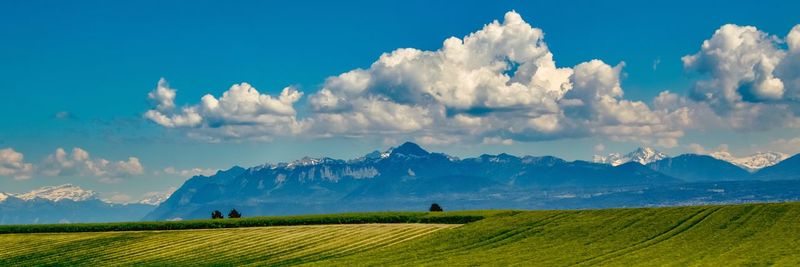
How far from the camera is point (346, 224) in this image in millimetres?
129750

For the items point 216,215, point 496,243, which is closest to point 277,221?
point 216,215

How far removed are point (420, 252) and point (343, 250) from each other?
35.7 feet

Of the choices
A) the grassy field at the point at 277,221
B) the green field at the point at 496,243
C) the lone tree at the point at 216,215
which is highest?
the lone tree at the point at 216,215

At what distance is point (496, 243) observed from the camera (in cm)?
9006

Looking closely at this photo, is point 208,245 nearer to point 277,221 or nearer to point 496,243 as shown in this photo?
point 277,221

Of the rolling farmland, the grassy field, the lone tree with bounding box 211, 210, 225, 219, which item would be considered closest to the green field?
the rolling farmland

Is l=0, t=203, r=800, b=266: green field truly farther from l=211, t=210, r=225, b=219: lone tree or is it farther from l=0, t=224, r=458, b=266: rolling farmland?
l=211, t=210, r=225, b=219: lone tree

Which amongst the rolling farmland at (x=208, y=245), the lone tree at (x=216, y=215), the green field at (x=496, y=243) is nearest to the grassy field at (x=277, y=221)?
the green field at (x=496, y=243)

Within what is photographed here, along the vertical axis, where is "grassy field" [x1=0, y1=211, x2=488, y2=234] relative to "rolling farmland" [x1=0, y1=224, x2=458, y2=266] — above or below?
above

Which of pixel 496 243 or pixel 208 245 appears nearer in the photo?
pixel 496 243

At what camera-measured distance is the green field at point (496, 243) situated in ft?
238

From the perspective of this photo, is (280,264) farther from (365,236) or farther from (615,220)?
(615,220)

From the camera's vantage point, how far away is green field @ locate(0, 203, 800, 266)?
72438mm

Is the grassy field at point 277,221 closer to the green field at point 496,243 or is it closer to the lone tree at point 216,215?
the green field at point 496,243
